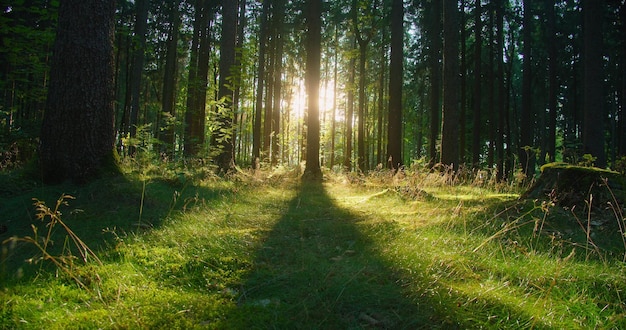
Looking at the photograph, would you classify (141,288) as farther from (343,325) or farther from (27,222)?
(27,222)

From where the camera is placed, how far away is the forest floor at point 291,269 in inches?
77.6

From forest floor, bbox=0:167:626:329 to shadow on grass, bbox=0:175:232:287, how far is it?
0.07 feet

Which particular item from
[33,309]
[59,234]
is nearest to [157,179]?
[59,234]

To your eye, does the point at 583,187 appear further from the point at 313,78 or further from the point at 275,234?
the point at 313,78

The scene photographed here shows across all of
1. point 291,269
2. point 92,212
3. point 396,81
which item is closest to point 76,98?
point 92,212

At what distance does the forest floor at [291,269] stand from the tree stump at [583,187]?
0.92ft

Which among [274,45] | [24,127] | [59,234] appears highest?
[274,45]

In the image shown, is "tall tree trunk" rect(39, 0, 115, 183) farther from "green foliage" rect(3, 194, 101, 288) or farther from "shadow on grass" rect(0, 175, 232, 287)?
"green foliage" rect(3, 194, 101, 288)

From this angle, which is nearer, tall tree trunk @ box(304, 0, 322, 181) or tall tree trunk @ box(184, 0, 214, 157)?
tall tree trunk @ box(304, 0, 322, 181)

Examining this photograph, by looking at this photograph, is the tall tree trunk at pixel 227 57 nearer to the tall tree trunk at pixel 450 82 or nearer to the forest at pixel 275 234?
the forest at pixel 275 234

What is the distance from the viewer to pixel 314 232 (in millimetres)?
4164

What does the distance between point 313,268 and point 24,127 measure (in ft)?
40.5

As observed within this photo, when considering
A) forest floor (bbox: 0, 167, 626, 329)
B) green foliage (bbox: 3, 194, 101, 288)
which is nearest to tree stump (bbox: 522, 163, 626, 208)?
forest floor (bbox: 0, 167, 626, 329)

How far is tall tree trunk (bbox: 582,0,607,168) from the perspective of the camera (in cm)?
960
